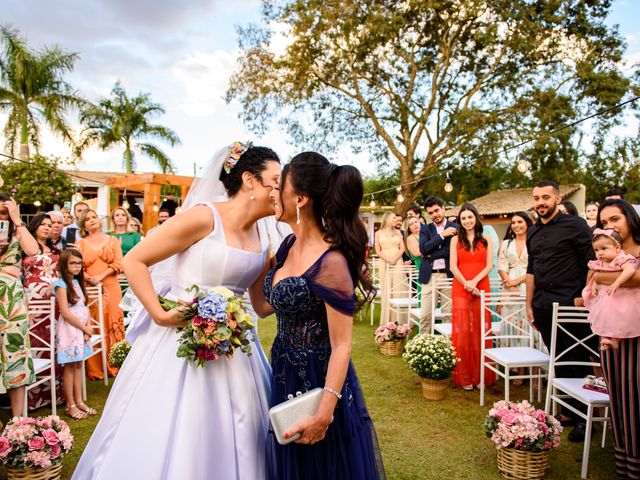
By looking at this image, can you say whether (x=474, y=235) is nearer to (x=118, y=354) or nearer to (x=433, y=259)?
(x=433, y=259)

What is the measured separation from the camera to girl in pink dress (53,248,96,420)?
489 cm

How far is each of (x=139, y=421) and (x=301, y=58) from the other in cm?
1803

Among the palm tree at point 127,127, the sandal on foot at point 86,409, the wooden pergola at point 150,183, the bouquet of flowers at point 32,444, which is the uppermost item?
the palm tree at point 127,127

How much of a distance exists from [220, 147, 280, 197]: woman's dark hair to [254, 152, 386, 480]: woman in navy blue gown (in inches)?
15.7

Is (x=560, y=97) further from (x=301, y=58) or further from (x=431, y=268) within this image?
(x=431, y=268)

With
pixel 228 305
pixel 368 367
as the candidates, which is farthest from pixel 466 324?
pixel 228 305

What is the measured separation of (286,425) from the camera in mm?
1803

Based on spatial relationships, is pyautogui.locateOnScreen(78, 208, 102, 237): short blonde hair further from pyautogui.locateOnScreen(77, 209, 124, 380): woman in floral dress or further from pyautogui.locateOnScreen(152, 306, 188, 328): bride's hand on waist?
pyautogui.locateOnScreen(152, 306, 188, 328): bride's hand on waist

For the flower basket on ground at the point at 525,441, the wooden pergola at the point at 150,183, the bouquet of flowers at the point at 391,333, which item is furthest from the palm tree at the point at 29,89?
the flower basket on ground at the point at 525,441

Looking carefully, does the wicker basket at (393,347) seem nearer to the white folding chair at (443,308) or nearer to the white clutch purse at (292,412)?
the white folding chair at (443,308)

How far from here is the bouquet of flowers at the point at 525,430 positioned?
3418mm

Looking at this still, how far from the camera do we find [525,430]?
3.42 m

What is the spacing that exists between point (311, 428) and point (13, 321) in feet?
10.5

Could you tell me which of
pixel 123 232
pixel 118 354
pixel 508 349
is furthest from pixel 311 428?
pixel 123 232
